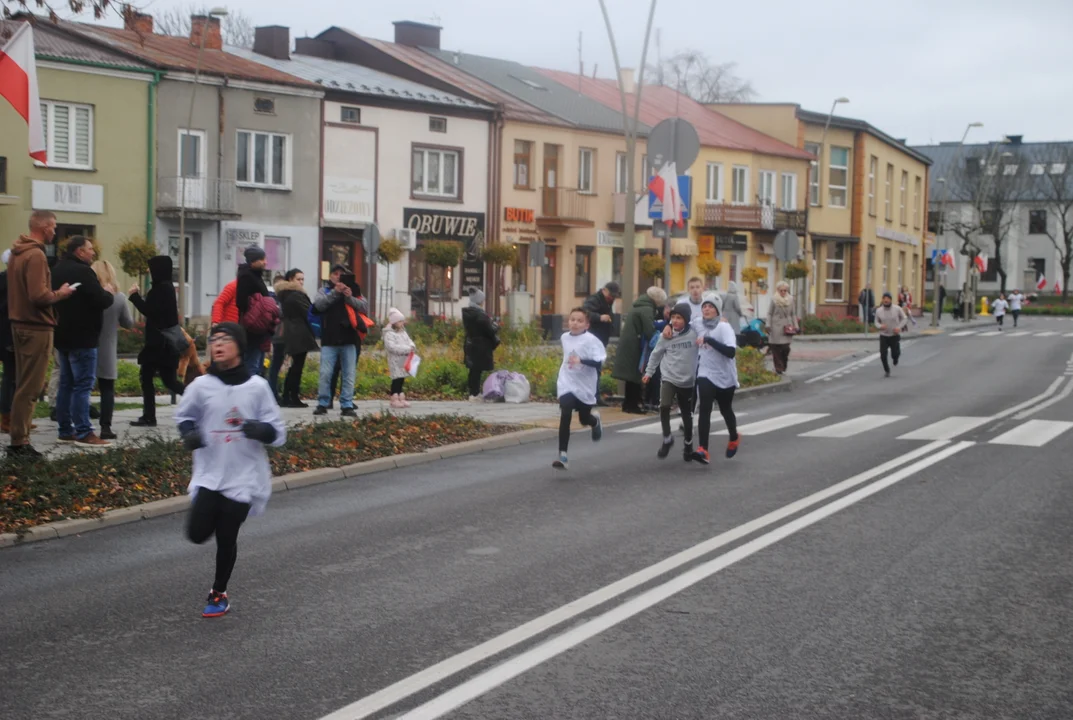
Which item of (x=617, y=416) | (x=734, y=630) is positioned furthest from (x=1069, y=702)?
(x=617, y=416)

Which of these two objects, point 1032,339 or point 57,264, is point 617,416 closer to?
point 57,264

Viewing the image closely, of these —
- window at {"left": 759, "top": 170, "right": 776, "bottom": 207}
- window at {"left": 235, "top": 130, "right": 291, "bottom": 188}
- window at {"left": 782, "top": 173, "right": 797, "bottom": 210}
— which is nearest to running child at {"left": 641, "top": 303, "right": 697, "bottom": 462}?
window at {"left": 235, "top": 130, "right": 291, "bottom": 188}

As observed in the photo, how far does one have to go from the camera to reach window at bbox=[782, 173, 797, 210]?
5862cm

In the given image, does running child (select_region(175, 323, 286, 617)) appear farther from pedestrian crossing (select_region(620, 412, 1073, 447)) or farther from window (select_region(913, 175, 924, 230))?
window (select_region(913, 175, 924, 230))

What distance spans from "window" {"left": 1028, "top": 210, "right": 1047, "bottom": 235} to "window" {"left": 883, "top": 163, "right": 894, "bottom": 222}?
131 ft

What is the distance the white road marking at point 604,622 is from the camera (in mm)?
5418

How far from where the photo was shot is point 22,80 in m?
11.3

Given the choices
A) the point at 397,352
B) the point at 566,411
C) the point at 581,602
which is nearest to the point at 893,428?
the point at 566,411

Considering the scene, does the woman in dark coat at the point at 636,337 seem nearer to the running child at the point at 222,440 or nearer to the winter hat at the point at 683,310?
the winter hat at the point at 683,310

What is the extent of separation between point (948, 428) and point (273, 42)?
106ft

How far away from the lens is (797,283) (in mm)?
58500

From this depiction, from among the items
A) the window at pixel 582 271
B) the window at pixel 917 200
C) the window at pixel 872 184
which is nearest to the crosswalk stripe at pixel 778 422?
the window at pixel 582 271

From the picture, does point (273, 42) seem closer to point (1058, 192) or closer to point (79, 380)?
point (79, 380)

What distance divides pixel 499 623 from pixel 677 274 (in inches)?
1868
